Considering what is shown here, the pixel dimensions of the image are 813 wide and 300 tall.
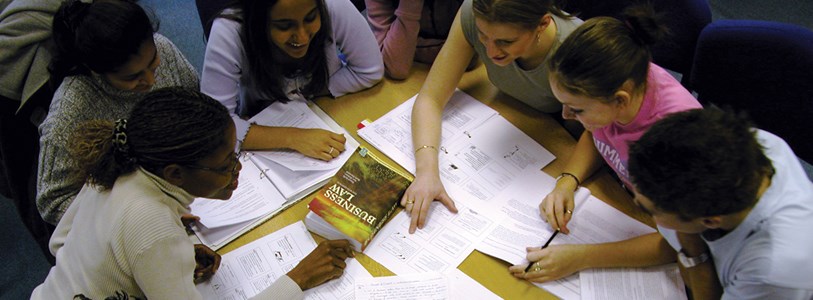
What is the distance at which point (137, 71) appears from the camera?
4.42ft

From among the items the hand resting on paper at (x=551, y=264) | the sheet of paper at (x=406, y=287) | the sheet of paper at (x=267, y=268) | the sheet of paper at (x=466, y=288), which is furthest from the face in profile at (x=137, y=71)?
the hand resting on paper at (x=551, y=264)

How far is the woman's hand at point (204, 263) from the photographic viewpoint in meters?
1.16

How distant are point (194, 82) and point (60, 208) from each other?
1.93 feet

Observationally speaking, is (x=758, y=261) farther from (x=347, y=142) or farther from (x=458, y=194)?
(x=347, y=142)

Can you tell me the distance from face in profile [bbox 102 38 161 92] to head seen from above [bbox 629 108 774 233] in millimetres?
1156

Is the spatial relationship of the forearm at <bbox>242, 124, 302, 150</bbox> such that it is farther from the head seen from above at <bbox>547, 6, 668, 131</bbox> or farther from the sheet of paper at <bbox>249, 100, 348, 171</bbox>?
the head seen from above at <bbox>547, 6, 668, 131</bbox>

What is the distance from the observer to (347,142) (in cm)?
147

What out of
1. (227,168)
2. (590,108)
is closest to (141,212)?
(227,168)

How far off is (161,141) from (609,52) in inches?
34.8

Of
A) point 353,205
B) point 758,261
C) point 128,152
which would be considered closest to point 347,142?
point 353,205

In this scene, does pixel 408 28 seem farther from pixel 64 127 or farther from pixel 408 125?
pixel 64 127

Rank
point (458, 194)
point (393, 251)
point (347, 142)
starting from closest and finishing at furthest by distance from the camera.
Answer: point (393, 251), point (458, 194), point (347, 142)

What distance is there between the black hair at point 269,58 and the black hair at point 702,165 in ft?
3.02

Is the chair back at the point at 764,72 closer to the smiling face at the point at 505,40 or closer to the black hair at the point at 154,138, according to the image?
the smiling face at the point at 505,40
